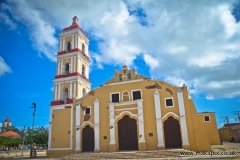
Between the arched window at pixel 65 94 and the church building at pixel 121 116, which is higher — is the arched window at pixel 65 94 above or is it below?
above

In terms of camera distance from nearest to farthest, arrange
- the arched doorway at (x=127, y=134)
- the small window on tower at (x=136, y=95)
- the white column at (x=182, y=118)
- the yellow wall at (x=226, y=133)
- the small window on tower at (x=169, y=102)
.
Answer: the white column at (x=182, y=118), the small window on tower at (x=169, y=102), the arched doorway at (x=127, y=134), the small window on tower at (x=136, y=95), the yellow wall at (x=226, y=133)

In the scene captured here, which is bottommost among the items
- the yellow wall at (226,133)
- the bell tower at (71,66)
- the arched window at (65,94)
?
the yellow wall at (226,133)

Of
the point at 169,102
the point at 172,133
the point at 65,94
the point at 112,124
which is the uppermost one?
the point at 65,94

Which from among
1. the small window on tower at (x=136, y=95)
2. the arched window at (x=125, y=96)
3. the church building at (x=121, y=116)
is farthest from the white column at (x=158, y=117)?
the arched window at (x=125, y=96)

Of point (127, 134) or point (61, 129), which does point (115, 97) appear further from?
point (61, 129)

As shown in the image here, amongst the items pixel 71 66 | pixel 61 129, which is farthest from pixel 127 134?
pixel 71 66

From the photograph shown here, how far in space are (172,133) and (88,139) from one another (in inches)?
338

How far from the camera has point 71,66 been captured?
82.2 feet

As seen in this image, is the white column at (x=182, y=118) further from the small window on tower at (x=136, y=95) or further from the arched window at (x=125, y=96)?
the arched window at (x=125, y=96)

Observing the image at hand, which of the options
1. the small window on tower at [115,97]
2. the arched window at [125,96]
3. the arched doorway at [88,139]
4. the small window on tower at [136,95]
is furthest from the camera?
the small window on tower at [115,97]

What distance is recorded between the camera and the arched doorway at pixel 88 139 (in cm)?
2132

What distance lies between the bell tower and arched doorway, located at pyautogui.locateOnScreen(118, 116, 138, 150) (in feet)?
21.5

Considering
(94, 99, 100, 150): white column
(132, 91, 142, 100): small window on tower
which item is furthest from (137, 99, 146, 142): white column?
(94, 99, 100, 150): white column

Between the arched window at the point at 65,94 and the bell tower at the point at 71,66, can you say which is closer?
the bell tower at the point at 71,66
